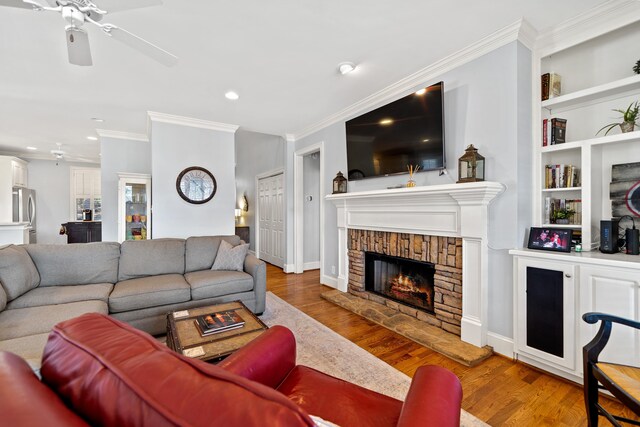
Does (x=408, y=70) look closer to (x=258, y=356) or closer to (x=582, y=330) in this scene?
(x=582, y=330)

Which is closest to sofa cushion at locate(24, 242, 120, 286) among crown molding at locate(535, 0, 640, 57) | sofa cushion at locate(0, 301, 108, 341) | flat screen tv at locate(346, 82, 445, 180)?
sofa cushion at locate(0, 301, 108, 341)

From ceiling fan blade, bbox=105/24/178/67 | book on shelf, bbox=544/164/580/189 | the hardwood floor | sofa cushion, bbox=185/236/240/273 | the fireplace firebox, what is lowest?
the hardwood floor

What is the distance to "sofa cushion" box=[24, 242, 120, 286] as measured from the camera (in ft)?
8.73

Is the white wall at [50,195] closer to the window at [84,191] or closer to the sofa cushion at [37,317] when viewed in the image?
the window at [84,191]

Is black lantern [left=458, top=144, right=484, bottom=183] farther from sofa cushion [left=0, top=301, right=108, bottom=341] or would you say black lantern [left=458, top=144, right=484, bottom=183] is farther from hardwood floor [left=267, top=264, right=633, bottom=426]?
sofa cushion [left=0, top=301, right=108, bottom=341]

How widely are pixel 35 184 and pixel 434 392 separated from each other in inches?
385

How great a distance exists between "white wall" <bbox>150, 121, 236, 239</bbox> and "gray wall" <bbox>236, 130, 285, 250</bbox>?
4.30ft

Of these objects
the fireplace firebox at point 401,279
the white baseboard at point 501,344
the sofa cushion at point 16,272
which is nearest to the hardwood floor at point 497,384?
the white baseboard at point 501,344

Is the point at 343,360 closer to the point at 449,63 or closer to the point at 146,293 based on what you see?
Answer: the point at 146,293

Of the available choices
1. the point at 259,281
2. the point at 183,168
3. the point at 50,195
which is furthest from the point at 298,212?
the point at 50,195

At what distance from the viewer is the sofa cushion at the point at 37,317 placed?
5.91 feet

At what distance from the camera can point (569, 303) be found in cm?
194

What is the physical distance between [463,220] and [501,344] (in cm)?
106

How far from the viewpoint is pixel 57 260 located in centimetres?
271
